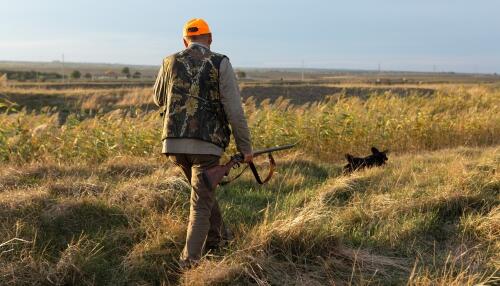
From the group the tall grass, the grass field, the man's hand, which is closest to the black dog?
the grass field

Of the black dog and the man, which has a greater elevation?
the man

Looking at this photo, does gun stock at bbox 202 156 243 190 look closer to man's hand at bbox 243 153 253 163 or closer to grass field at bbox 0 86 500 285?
man's hand at bbox 243 153 253 163

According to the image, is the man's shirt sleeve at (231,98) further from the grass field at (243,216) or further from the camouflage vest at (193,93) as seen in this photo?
the grass field at (243,216)

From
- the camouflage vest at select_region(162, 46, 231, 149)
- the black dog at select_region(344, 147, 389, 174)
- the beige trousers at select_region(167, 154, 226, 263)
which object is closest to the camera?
the camouflage vest at select_region(162, 46, 231, 149)

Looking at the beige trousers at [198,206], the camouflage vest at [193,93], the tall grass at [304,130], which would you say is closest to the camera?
the camouflage vest at [193,93]

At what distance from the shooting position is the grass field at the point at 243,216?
3705 millimetres

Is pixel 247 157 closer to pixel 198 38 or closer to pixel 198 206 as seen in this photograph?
pixel 198 206

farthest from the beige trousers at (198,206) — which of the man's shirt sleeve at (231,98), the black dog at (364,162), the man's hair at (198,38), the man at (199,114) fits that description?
the black dog at (364,162)

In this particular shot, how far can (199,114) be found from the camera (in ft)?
11.9

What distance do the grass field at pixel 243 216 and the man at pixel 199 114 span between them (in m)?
0.43

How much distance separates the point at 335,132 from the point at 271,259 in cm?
554

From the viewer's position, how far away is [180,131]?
3.65 meters

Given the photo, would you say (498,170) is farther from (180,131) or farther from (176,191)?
(180,131)

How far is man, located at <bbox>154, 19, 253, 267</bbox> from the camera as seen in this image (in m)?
3.63
